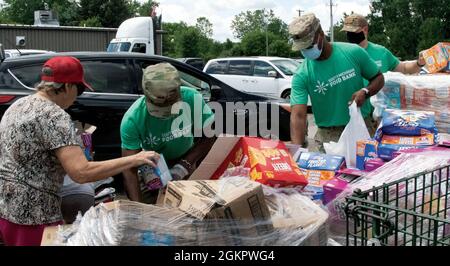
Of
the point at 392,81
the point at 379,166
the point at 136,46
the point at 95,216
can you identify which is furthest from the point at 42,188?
the point at 136,46

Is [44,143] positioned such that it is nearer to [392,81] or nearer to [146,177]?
[146,177]

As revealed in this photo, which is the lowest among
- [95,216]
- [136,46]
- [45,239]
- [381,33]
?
[45,239]

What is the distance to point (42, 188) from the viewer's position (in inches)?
98.3

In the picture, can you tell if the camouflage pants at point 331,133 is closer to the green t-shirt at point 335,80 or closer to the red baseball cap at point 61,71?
the green t-shirt at point 335,80

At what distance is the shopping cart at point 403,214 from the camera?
166 cm

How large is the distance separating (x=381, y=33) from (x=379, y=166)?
5657 cm

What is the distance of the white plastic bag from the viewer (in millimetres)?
3143

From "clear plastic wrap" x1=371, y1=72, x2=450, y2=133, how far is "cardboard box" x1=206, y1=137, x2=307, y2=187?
1301 millimetres

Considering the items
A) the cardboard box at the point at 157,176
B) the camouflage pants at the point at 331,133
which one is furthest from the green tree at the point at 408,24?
the cardboard box at the point at 157,176

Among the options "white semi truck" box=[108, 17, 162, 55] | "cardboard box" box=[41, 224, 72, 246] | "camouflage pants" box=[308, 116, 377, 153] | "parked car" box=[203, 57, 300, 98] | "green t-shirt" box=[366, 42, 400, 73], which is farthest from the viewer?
"white semi truck" box=[108, 17, 162, 55]

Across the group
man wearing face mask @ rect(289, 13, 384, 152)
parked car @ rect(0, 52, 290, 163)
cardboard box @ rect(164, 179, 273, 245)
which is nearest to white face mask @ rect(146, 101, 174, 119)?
cardboard box @ rect(164, 179, 273, 245)

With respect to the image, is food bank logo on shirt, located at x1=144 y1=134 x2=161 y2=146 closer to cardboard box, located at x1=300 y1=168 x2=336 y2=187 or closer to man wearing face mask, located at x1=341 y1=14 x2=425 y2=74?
cardboard box, located at x1=300 y1=168 x2=336 y2=187

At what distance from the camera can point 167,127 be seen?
3.16m

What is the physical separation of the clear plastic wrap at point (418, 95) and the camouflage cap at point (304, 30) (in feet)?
2.32
